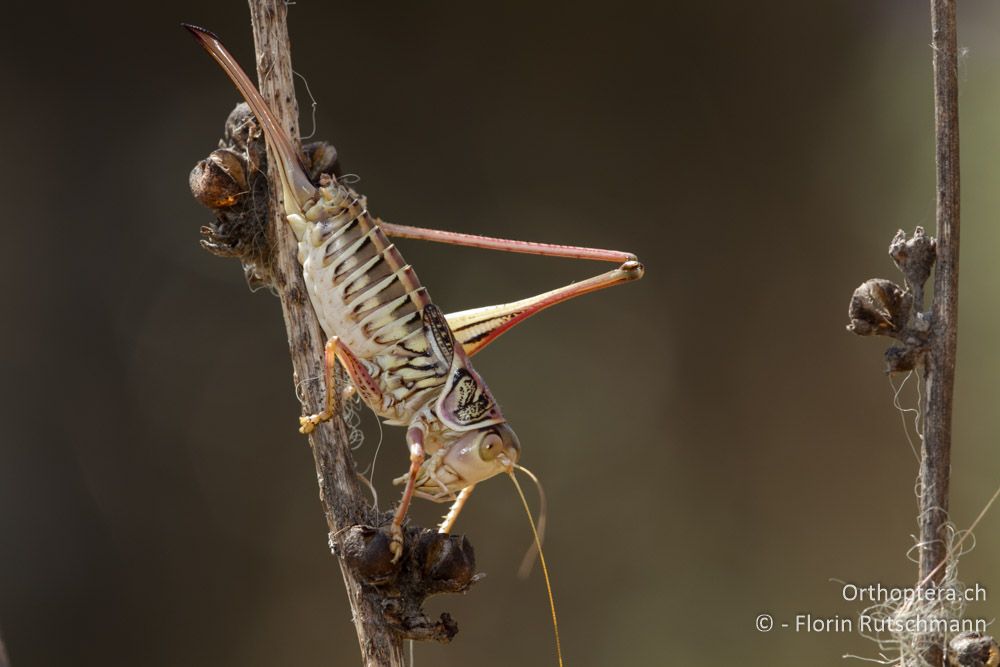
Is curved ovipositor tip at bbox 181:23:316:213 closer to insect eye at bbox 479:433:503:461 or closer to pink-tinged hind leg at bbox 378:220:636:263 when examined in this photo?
pink-tinged hind leg at bbox 378:220:636:263

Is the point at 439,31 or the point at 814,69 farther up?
the point at 439,31

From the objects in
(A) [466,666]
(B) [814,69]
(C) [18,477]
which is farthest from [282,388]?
(B) [814,69]

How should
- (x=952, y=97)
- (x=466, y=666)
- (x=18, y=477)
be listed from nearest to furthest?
(x=952, y=97)
(x=18, y=477)
(x=466, y=666)

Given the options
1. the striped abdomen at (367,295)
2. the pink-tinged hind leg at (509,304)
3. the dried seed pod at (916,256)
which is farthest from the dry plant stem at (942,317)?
the striped abdomen at (367,295)

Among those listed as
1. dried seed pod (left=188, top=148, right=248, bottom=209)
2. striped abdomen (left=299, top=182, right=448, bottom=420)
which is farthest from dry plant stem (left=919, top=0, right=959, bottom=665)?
dried seed pod (left=188, top=148, right=248, bottom=209)

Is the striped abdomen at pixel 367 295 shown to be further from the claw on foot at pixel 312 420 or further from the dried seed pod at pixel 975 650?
the dried seed pod at pixel 975 650

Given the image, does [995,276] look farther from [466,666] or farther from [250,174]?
[250,174]

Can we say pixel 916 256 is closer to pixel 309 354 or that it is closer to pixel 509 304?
pixel 509 304
